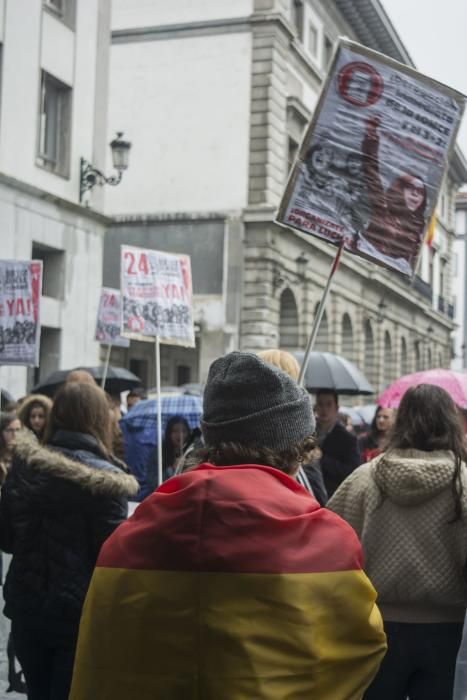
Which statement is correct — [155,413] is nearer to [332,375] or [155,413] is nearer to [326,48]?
[332,375]

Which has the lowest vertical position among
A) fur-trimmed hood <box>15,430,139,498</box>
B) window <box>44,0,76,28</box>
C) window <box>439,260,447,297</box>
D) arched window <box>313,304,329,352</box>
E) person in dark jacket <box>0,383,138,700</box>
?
person in dark jacket <box>0,383,138,700</box>

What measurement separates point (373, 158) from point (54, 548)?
8.69 feet

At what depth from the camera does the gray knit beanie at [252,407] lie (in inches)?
94.0

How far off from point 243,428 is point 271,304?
83.9 feet

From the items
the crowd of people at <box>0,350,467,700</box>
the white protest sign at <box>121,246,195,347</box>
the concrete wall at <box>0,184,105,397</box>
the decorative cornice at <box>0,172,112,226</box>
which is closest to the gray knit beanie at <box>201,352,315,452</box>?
the crowd of people at <box>0,350,467,700</box>

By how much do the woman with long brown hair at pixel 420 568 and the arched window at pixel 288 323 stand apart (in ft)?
86.2

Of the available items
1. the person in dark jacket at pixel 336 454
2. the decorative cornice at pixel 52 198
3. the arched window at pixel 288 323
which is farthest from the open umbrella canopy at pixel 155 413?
the arched window at pixel 288 323

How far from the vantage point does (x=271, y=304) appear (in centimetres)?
2791

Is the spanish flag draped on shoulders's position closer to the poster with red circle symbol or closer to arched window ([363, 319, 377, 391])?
the poster with red circle symbol

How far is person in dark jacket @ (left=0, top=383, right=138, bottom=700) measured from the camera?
13.7 ft

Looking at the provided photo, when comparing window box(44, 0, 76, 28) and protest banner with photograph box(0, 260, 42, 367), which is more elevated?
window box(44, 0, 76, 28)

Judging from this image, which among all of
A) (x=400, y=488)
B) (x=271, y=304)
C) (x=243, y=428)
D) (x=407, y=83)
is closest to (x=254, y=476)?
(x=243, y=428)

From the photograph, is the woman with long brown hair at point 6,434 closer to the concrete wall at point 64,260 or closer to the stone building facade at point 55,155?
the stone building facade at point 55,155

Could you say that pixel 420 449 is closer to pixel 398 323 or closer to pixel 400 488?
pixel 400 488
